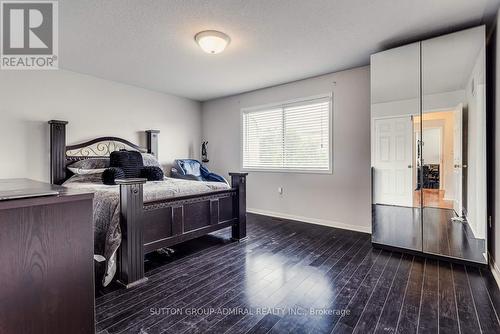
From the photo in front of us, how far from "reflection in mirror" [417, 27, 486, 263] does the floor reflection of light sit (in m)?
1.46

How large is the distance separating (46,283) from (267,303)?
1.43m

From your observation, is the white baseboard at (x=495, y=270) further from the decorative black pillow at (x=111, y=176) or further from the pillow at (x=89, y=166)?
the pillow at (x=89, y=166)

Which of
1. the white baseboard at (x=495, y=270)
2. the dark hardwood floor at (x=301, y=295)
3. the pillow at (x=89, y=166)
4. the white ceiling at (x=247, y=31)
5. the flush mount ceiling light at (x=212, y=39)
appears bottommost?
the dark hardwood floor at (x=301, y=295)

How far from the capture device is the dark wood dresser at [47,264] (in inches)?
38.8

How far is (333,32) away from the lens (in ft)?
9.09

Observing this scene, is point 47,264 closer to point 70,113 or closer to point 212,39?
point 212,39

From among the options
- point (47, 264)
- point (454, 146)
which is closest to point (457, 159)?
point (454, 146)

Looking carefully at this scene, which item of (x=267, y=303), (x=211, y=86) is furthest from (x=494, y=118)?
(x=211, y=86)

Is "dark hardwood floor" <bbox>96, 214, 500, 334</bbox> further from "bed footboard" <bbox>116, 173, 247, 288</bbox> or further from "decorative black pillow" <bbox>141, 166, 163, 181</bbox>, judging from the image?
"decorative black pillow" <bbox>141, 166, 163, 181</bbox>

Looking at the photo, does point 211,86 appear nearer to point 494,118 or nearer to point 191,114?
point 191,114

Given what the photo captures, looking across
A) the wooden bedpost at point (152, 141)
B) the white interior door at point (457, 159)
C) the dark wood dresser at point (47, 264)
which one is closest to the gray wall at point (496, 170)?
the white interior door at point (457, 159)

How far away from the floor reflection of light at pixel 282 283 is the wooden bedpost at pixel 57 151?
2.93 metres

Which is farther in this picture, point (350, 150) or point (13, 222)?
point (350, 150)

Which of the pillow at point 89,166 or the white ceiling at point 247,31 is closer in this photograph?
the white ceiling at point 247,31
